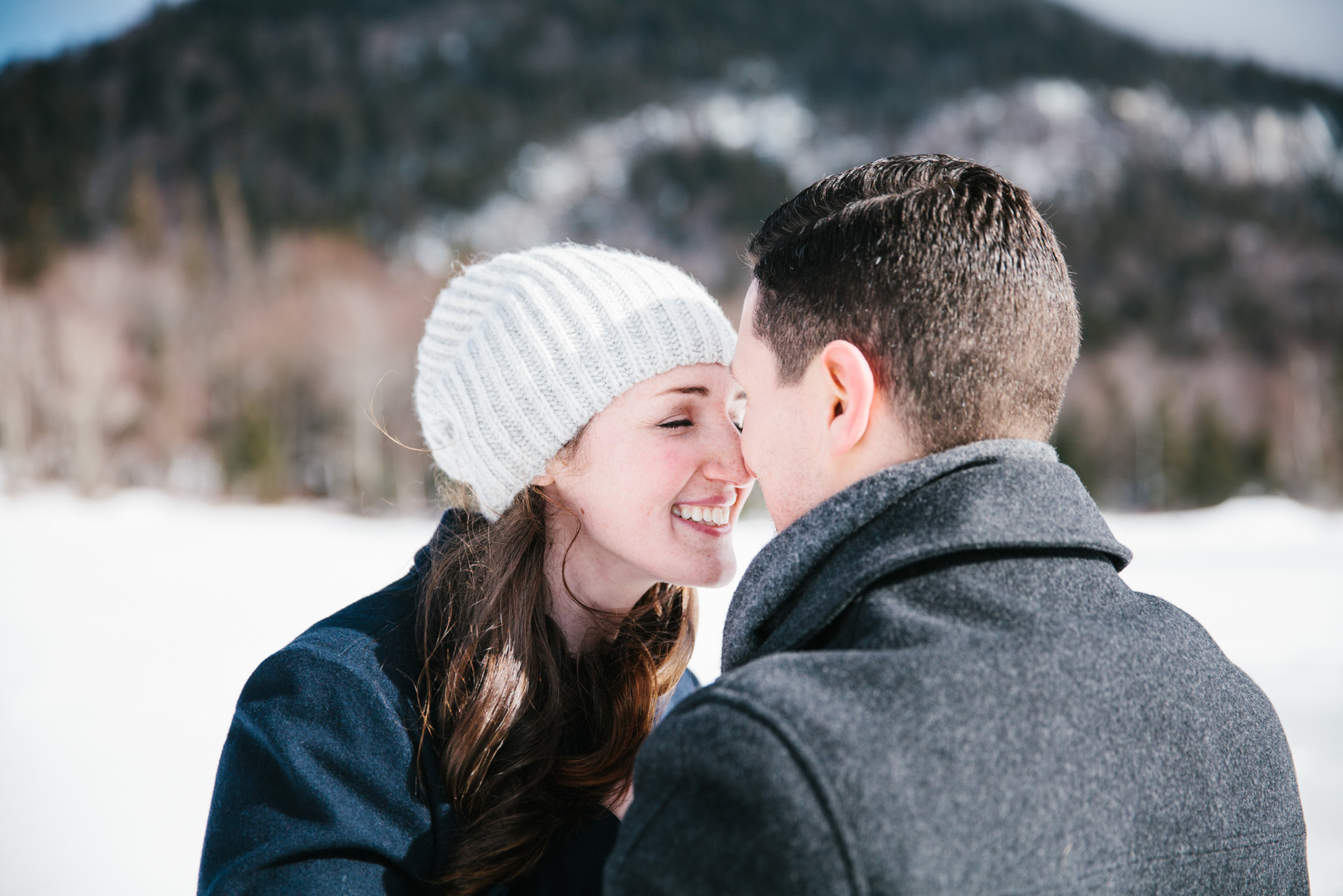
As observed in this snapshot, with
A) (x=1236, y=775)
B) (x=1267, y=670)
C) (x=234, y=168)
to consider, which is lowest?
(x=1267, y=670)

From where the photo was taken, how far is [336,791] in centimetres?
171

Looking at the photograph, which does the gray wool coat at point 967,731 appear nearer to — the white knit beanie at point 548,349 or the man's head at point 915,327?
the man's head at point 915,327

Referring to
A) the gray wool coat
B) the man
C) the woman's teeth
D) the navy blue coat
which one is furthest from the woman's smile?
the gray wool coat

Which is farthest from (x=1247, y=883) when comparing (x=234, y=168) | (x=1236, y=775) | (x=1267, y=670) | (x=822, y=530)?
(x=234, y=168)

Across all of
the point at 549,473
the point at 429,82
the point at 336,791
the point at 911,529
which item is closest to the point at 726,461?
the point at 549,473

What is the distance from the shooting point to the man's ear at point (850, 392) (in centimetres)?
156

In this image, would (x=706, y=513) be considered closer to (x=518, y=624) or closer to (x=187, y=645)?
(x=518, y=624)

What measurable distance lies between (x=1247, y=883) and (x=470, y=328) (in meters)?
2.04

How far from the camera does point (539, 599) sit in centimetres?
228

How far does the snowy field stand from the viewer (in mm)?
4762

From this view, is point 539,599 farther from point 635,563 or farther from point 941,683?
point 941,683

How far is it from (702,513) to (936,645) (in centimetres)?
128

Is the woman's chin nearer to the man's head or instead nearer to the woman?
the woman

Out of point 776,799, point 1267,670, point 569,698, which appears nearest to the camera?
point 776,799
